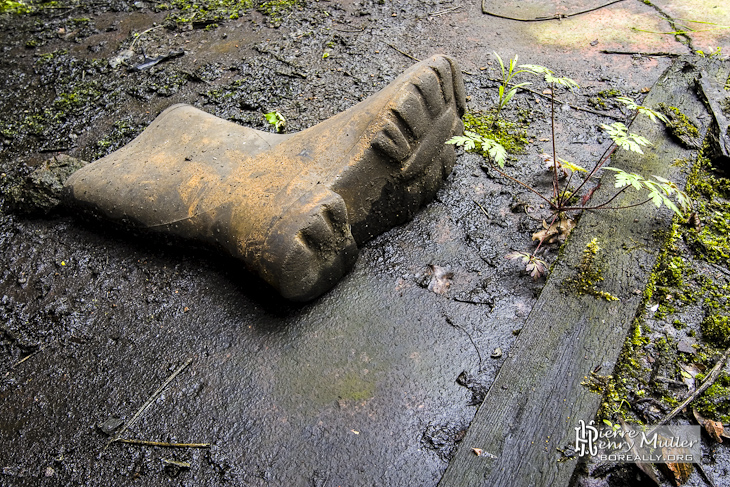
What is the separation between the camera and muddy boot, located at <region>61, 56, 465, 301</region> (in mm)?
1563

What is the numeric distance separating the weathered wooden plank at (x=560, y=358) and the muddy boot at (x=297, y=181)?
622 mm

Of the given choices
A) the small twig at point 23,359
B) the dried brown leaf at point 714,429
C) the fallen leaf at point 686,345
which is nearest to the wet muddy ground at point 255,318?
the small twig at point 23,359

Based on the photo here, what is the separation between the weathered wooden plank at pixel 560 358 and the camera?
1.25 metres

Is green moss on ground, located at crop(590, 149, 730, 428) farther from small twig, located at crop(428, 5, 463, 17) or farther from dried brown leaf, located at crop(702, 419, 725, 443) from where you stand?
small twig, located at crop(428, 5, 463, 17)

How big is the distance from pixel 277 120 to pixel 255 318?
1124 mm

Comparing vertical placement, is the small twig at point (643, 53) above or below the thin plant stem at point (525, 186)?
above

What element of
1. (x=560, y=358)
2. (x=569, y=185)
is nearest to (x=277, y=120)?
(x=569, y=185)

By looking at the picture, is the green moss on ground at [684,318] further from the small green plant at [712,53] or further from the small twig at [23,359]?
the small twig at [23,359]

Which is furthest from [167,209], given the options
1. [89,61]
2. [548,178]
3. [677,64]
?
[677,64]

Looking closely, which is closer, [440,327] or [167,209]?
[440,327]

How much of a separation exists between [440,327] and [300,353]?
0.46m

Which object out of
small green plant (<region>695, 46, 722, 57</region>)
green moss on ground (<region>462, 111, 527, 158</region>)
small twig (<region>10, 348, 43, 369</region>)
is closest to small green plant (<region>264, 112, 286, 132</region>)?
green moss on ground (<region>462, 111, 527, 158</region>)

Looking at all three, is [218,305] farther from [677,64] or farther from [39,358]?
[677,64]

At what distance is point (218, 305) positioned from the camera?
1.74 meters
